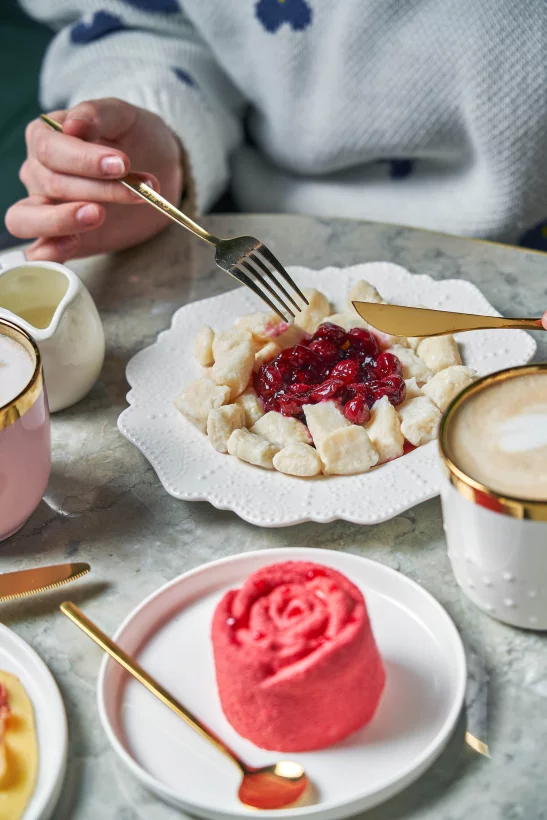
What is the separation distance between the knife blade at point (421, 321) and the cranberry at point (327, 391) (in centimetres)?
9

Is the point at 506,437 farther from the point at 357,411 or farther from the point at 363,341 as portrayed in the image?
the point at 363,341

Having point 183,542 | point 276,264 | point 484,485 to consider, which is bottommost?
point 183,542

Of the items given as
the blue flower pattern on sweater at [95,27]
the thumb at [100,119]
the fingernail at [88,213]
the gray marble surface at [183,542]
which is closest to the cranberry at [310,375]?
the gray marble surface at [183,542]

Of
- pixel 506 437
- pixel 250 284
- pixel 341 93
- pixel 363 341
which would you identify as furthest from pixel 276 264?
pixel 341 93

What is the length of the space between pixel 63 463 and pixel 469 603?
1.64ft

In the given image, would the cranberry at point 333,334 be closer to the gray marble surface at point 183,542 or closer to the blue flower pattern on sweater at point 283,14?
the gray marble surface at point 183,542

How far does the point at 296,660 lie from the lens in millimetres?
625

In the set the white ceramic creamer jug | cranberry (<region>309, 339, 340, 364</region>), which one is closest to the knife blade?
cranberry (<region>309, 339, 340, 364</region>)

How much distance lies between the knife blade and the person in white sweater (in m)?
0.47

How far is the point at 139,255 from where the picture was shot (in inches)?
57.5

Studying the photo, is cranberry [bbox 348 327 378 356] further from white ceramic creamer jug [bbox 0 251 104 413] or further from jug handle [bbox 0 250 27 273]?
jug handle [bbox 0 250 27 273]

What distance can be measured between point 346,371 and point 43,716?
522mm

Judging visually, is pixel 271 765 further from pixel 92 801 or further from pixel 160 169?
pixel 160 169

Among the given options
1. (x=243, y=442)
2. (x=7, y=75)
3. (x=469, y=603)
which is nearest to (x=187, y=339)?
(x=243, y=442)
